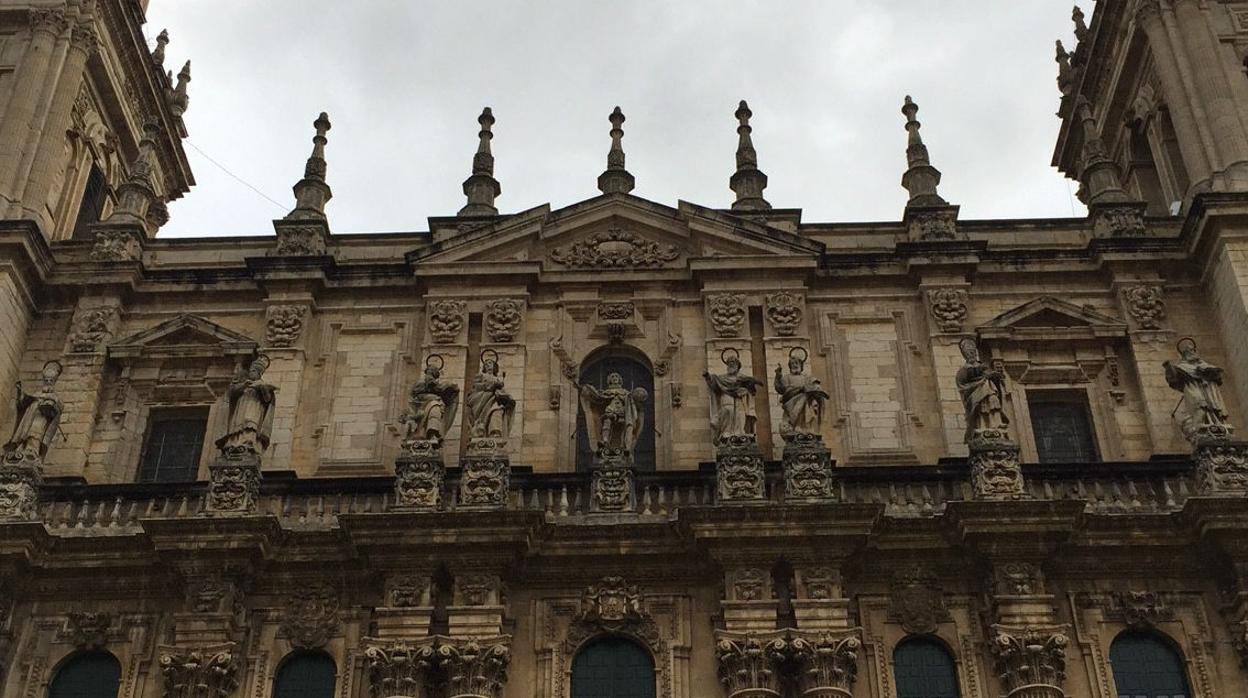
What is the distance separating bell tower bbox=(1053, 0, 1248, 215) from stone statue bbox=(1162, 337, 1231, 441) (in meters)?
3.83

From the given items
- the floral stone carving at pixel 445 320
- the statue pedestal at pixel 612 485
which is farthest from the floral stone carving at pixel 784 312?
the floral stone carving at pixel 445 320

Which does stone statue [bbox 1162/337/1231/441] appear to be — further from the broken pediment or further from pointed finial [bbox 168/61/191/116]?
pointed finial [bbox 168/61/191/116]

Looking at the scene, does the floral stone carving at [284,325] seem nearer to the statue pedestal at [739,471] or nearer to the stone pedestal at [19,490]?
the stone pedestal at [19,490]

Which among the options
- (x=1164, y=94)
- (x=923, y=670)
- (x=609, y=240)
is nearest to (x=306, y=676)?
(x=923, y=670)

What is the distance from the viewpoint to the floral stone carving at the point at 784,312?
69.0 feet

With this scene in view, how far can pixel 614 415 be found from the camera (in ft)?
61.7

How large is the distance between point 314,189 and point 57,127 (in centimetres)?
442

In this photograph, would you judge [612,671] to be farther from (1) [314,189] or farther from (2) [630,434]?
(1) [314,189]

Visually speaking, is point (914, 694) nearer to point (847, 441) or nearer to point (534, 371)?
point (847, 441)

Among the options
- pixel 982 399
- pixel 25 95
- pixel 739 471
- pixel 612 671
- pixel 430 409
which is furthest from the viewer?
pixel 25 95

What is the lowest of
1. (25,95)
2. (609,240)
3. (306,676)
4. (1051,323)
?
(306,676)

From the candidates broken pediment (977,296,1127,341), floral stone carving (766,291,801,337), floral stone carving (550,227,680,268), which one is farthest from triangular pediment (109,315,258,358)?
broken pediment (977,296,1127,341)

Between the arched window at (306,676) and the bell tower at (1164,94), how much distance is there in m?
14.7

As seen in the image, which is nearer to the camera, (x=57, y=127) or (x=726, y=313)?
(x=726, y=313)
